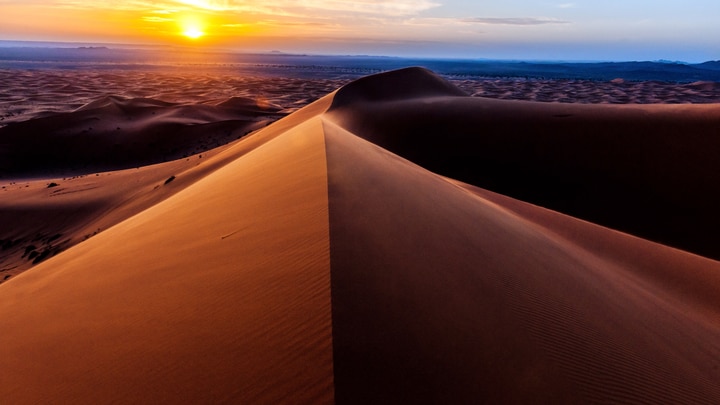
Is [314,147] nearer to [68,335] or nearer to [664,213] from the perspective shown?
[68,335]

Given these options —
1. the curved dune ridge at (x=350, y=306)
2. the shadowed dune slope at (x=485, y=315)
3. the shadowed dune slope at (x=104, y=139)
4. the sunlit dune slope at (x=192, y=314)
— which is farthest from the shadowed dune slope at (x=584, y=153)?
the sunlit dune slope at (x=192, y=314)

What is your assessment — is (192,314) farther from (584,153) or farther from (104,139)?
(104,139)

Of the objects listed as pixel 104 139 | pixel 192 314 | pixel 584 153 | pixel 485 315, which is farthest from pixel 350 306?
pixel 104 139

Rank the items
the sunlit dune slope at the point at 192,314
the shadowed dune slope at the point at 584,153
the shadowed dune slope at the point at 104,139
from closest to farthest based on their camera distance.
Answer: the sunlit dune slope at the point at 192,314, the shadowed dune slope at the point at 584,153, the shadowed dune slope at the point at 104,139

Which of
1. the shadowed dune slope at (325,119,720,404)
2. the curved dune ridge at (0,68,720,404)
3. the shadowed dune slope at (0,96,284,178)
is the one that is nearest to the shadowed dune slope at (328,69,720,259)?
the curved dune ridge at (0,68,720,404)

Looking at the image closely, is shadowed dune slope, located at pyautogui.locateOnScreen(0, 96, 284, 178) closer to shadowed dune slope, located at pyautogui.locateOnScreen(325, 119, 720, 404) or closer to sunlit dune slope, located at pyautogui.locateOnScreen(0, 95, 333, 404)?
sunlit dune slope, located at pyautogui.locateOnScreen(0, 95, 333, 404)

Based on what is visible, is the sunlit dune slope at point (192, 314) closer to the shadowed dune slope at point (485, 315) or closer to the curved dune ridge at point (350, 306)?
the curved dune ridge at point (350, 306)
